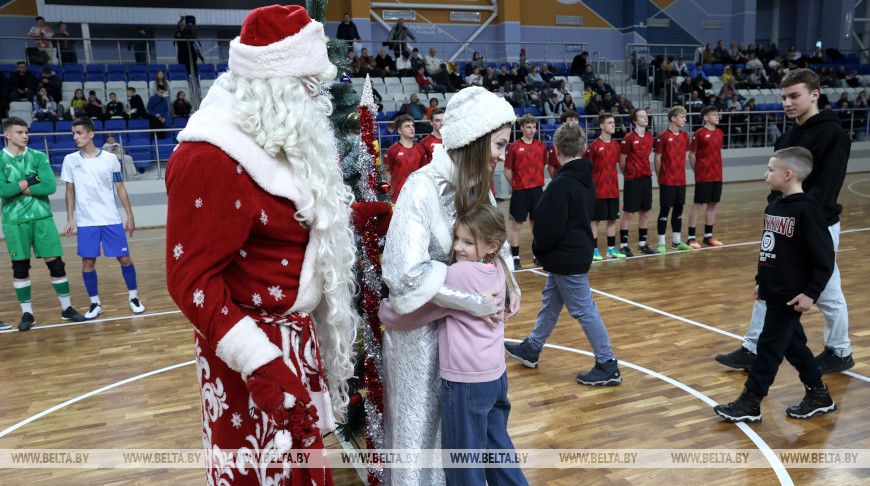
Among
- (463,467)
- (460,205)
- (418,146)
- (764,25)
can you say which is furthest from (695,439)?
(764,25)

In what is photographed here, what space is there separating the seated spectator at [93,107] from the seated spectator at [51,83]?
0.91 m

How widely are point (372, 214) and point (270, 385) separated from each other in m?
0.89

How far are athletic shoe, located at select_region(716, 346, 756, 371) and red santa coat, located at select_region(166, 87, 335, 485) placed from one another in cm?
314

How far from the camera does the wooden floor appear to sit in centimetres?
297

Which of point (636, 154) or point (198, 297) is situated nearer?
point (198, 297)

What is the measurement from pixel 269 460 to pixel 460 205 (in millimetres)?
1019

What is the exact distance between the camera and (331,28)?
667 inches

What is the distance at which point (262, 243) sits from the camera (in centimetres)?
159

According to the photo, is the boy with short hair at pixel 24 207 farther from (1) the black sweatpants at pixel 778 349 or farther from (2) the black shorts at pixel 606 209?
(2) the black shorts at pixel 606 209

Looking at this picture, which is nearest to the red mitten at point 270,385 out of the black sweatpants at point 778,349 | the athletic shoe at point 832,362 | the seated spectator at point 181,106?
the black sweatpants at point 778,349

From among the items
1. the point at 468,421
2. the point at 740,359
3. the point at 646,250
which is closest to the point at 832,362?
the point at 740,359

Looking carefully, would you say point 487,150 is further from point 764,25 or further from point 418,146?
point 764,25

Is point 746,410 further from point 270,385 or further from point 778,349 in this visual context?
point 270,385

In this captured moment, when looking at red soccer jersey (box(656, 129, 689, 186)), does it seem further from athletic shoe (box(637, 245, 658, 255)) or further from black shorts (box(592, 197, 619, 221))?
athletic shoe (box(637, 245, 658, 255))
